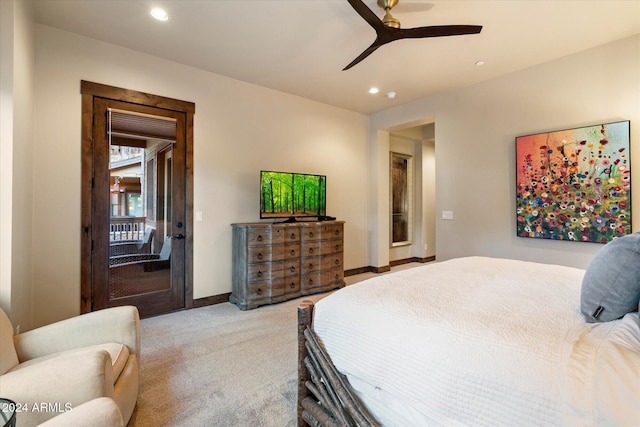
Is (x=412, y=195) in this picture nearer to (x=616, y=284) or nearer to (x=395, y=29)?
(x=395, y=29)

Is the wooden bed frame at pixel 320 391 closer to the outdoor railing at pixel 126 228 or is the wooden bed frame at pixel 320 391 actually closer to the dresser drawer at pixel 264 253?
the dresser drawer at pixel 264 253

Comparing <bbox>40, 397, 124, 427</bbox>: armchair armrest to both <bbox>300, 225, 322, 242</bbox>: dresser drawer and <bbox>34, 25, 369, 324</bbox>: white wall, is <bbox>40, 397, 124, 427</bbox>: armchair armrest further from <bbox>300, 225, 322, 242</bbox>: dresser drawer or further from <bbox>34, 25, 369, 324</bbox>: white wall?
<bbox>300, 225, 322, 242</bbox>: dresser drawer

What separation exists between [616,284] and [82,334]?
8.72ft

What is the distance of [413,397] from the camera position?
3.46ft

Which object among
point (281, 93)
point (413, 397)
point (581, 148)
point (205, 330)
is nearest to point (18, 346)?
point (205, 330)

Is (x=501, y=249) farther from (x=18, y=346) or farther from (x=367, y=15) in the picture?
(x=18, y=346)

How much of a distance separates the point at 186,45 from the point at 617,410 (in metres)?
3.97

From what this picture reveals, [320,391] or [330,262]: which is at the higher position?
[330,262]

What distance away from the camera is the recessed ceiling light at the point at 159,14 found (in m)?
2.48

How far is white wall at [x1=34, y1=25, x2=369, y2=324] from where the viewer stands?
2.76m

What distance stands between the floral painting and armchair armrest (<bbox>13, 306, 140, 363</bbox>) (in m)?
4.17

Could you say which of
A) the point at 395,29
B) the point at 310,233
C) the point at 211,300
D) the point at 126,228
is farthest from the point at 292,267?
the point at 395,29

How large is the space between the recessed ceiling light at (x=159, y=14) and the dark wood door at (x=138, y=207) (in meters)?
1.04

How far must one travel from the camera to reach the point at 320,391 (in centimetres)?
145
